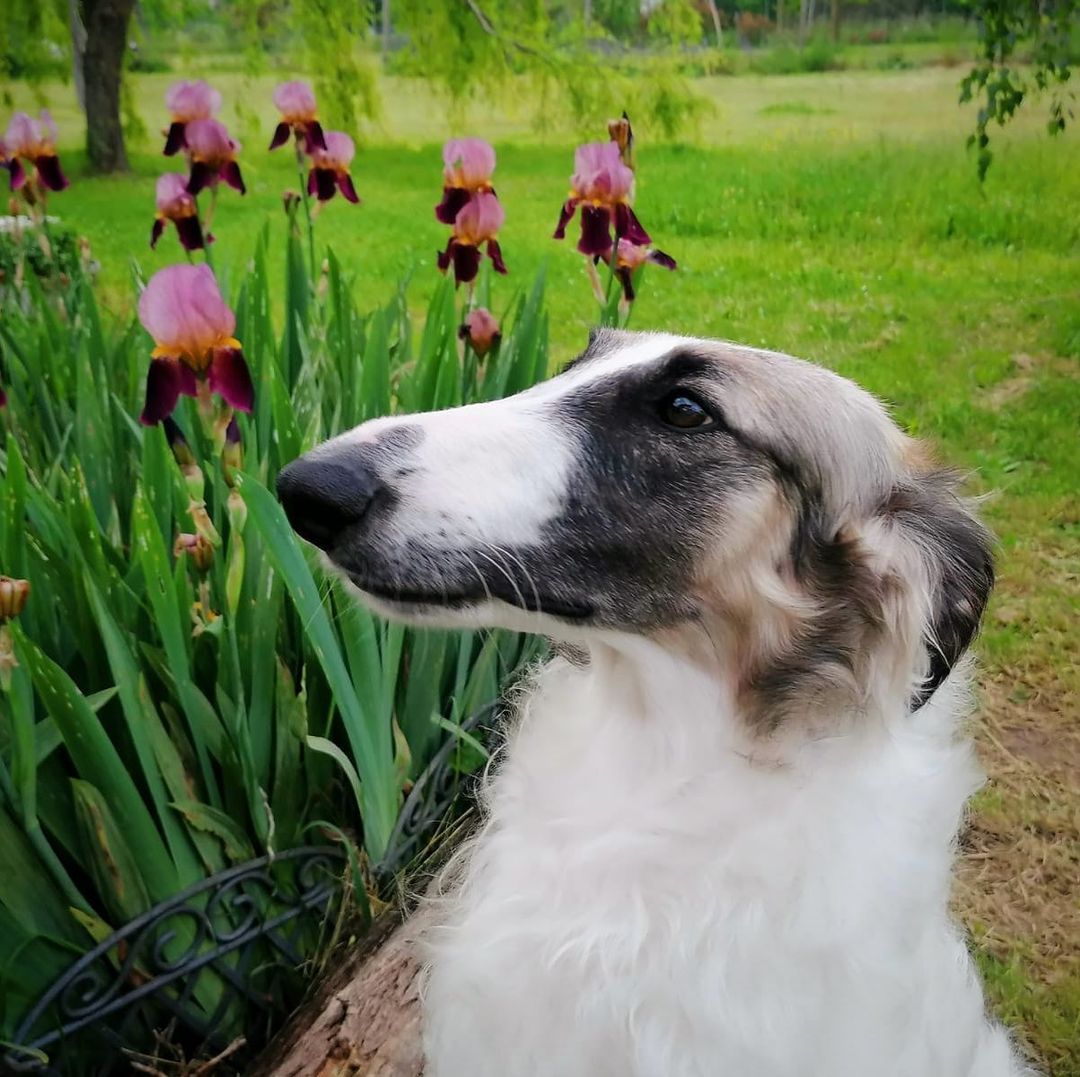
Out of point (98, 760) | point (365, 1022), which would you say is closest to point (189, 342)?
point (98, 760)

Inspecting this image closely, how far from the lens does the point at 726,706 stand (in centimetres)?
126

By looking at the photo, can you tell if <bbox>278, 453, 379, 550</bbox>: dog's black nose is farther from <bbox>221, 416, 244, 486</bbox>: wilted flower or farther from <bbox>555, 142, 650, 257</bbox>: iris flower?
<bbox>555, 142, 650, 257</bbox>: iris flower

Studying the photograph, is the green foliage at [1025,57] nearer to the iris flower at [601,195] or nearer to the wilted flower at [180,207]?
the iris flower at [601,195]

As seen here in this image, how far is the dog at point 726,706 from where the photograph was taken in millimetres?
1171

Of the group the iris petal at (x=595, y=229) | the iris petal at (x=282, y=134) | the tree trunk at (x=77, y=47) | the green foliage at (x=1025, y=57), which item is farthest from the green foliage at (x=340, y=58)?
the iris petal at (x=595, y=229)

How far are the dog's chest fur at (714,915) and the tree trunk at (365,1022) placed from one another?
0.46 feet

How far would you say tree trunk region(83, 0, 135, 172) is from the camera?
4.13 meters

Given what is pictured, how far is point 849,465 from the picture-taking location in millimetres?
1269

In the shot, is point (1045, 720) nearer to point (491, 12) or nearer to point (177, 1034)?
point (177, 1034)

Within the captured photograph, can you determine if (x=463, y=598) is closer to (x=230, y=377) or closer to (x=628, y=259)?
(x=230, y=377)

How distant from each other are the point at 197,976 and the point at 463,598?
815 mm

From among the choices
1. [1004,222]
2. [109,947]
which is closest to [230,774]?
[109,947]

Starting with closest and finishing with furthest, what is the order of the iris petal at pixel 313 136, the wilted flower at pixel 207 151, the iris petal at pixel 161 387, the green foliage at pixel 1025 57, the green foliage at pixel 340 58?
the iris petal at pixel 161 387, the wilted flower at pixel 207 151, the iris petal at pixel 313 136, the green foliage at pixel 1025 57, the green foliage at pixel 340 58

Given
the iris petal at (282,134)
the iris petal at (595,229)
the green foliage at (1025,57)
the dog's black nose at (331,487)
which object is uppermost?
the green foliage at (1025,57)
